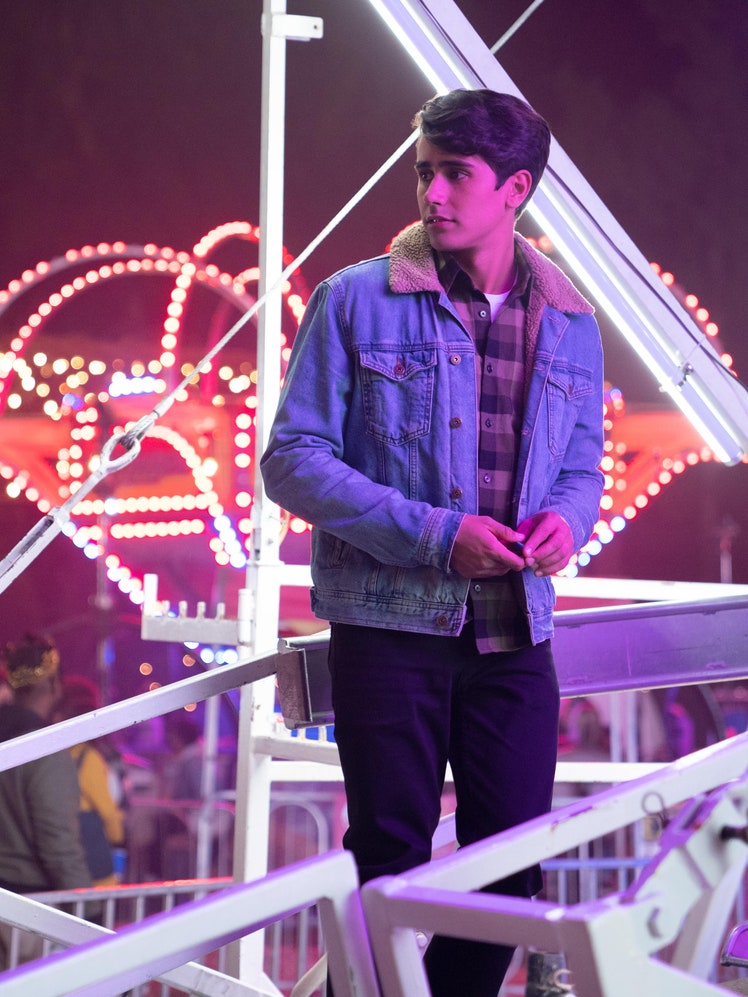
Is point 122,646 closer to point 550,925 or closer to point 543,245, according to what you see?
point 543,245

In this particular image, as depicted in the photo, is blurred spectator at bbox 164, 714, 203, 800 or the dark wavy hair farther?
blurred spectator at bbox 164, 714, 203, 800

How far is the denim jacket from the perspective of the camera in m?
1.43

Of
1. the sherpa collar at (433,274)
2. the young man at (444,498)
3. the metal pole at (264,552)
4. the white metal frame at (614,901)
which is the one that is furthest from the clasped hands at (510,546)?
the metal pole at (264,552)

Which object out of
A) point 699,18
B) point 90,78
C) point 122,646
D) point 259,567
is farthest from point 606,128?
point 259,567

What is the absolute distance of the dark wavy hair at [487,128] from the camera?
150 cm

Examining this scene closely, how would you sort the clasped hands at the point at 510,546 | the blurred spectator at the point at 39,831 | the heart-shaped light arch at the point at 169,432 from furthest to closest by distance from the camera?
the heart-shaped light arch at the point at 169,432 < the blurred spectator at the point at 39,831 < the clasped hands at the point at 510,546

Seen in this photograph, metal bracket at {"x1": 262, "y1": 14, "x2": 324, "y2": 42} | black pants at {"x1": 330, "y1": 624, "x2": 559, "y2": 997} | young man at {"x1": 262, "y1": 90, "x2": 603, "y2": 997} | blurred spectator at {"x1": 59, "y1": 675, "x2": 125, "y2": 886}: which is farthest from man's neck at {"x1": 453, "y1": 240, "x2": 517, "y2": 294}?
blurred spectator at {"x1": 59, "y1": 675, "x2": 125, "y2": 886}

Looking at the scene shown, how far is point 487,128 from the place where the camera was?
4.99 feet

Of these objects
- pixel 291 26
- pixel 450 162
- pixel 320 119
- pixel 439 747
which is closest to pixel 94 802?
pixel 291 26

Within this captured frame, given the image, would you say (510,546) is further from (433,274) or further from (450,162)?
(450,162)

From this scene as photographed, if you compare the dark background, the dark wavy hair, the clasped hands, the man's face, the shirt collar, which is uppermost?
the dark background

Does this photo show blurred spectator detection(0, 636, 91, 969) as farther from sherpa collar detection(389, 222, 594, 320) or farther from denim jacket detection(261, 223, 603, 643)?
sherpa collar detection(389, 222, 594, 320)

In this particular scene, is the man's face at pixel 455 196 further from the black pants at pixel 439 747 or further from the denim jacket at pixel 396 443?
the black pants at pixel 439 747

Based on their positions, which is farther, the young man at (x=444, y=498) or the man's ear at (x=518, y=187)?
the man's ear at (x=518, y=187)
